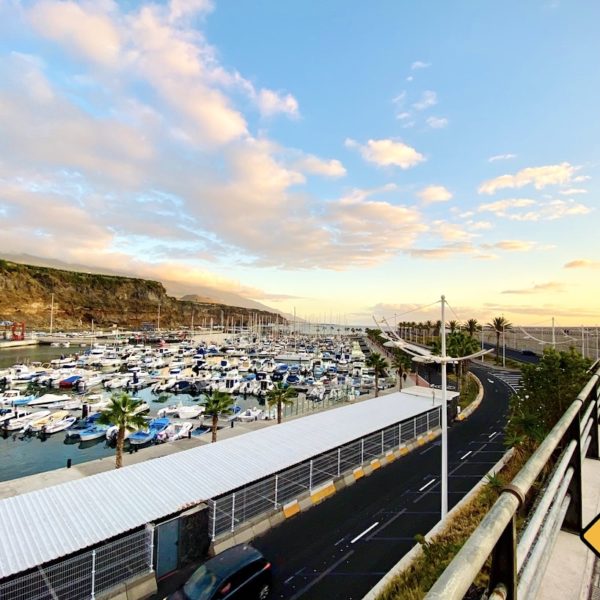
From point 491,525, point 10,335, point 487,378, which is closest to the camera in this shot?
point 491,525

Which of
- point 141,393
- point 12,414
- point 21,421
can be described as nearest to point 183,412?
point 21,421

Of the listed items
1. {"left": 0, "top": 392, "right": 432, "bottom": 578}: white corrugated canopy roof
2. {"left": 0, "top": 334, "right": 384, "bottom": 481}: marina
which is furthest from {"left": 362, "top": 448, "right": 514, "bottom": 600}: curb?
{"left": 0, "top": 334, "right": 384, "bottom": 481}: marina

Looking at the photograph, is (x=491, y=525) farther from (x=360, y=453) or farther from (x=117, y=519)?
(x=360, y=453)

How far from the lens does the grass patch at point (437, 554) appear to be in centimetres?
1277

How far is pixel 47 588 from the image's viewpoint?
14148 millimetres

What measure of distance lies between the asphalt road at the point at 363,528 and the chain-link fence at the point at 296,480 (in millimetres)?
1289

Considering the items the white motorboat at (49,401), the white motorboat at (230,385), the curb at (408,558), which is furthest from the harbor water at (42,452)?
the curb at (408,558)

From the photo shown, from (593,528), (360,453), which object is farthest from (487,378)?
(593,528)

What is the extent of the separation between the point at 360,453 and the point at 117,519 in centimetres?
1666

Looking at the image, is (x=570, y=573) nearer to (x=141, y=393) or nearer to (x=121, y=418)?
(x=121, y=418)

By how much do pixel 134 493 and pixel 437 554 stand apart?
43.1ft

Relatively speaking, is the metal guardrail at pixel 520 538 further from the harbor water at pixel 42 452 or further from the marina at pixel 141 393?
the harbor water at pixel 42 452

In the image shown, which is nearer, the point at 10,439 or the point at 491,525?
the point at 491,525

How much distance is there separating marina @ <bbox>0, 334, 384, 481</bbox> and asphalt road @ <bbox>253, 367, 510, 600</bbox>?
52.3 ft
